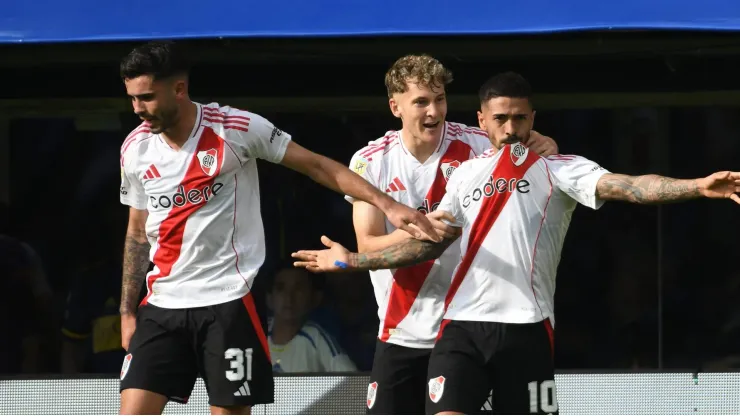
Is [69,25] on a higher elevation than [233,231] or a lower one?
higher

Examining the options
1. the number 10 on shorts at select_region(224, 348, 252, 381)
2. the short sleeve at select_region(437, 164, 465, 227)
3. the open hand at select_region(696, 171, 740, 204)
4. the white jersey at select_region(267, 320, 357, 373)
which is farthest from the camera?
the white jersey at select_region(267, 320, 357, 373)

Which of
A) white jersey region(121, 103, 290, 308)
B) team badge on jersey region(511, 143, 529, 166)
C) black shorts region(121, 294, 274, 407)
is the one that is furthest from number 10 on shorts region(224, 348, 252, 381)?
team badge on jersey region(511, 143, 529, 166)

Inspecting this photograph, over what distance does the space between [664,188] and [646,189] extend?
7 cm

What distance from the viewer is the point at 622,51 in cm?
530

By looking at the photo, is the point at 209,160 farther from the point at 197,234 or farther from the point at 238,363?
the point at 238,363

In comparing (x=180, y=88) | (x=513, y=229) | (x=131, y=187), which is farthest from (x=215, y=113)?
(x=513, y=229)

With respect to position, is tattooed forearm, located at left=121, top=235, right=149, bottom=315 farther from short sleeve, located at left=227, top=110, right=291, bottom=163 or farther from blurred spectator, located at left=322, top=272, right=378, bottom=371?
blurred spectator, located at left=322, top=272, right=378, bottom=371

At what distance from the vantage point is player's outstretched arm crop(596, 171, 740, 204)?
389 centimetres

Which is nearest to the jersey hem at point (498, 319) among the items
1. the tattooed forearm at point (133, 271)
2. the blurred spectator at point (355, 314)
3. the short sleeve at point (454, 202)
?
the short sleeve at point (454, 202)

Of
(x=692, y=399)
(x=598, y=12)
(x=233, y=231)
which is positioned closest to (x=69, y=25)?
(x=233, y=231)

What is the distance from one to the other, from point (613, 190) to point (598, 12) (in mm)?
1173

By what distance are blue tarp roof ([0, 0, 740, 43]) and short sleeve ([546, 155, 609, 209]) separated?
80cm

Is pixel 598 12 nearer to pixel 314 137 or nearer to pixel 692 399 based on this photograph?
pixel 314 137

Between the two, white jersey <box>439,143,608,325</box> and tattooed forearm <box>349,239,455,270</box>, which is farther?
tattooed forearm <box>349,239,455,270</box>
